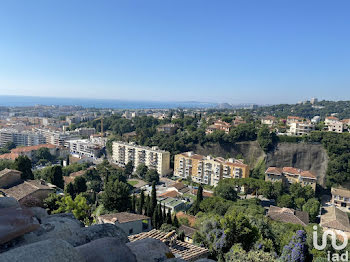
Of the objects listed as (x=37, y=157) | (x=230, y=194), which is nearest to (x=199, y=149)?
(x=230, y=194)

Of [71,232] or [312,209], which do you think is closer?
[71,232]

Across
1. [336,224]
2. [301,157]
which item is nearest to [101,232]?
[336,224]

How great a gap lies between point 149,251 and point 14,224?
101 cm

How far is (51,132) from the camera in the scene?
194ft

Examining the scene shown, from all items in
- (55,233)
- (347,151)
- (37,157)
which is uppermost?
(55,233)

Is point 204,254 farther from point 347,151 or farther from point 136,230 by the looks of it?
point 347,151

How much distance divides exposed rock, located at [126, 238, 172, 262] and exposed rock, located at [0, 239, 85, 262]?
2.06 ft

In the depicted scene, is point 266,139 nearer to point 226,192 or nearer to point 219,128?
point 219,128

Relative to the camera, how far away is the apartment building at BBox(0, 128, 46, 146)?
5703cm

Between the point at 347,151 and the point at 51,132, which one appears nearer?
the point at 347,151

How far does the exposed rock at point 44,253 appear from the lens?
1329mm

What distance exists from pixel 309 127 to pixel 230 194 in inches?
1010

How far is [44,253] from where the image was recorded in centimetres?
139

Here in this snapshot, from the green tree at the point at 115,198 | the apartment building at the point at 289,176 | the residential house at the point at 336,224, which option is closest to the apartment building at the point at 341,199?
the apartment building at the point at 289,176
